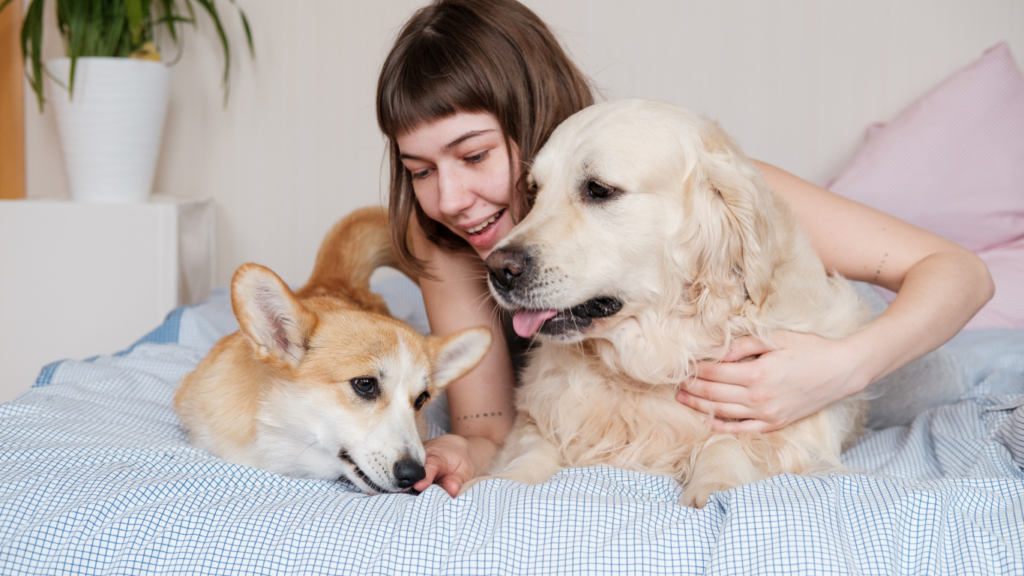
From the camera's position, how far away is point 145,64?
2.92 meters

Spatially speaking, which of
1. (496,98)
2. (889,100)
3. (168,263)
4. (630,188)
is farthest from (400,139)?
(889,100)

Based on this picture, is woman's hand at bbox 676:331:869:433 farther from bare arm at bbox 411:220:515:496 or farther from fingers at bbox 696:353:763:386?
bare arm at bbox 411:220:515:496

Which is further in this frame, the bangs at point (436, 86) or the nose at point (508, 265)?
the bangs at point (436, 86)

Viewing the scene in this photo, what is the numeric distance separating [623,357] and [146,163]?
2457 mm

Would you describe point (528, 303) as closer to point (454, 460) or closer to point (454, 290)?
point (454, 460)

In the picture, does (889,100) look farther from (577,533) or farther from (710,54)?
(577,533)

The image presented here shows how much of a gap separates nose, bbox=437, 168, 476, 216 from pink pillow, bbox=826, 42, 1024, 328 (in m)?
1.93

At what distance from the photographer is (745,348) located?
142 centimetres

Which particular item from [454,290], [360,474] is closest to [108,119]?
[454,290]

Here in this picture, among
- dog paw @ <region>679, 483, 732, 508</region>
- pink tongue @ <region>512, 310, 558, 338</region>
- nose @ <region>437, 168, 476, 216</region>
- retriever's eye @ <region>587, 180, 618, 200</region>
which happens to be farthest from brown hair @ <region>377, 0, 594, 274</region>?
dog paw @ <region>679, 483, 732, 508</region>

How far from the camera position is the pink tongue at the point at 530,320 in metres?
1.40

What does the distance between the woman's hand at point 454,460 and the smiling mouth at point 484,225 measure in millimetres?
476

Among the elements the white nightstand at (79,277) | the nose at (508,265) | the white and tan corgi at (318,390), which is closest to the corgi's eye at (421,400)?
the white and tan corgi at (318,390)

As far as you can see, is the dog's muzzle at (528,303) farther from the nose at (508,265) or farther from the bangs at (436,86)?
the bangs at (436,86)
